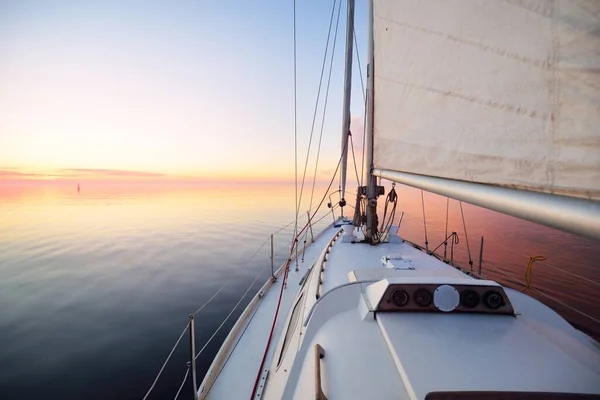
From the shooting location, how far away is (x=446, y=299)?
2441 mm

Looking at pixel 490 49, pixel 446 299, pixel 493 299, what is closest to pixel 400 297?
Answer: pixel 446 299

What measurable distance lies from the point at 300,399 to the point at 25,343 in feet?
32.5

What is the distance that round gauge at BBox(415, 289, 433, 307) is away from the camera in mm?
2455

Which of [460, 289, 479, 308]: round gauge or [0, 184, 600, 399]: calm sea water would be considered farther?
[0, 184, 600, 399]: calm sea water

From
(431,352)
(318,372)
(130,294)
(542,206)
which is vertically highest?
(542,206)

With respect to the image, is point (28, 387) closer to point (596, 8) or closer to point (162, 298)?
point (162, 298)

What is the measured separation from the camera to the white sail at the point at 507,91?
1.24 m

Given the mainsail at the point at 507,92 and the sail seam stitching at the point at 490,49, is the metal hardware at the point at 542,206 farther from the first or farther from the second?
the sail seam stitching at the point at 490,49

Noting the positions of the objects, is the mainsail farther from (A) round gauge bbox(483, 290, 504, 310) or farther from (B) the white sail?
(A) round gauge bbox(483, 290, 504, 310)

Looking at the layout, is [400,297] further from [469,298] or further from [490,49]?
[490,49]

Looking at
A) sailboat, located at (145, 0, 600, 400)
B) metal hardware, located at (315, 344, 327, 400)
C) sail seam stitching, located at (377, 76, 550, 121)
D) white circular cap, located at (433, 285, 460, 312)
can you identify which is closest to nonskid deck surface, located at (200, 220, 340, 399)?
sailboat, located at (145, 0, 600, 400)

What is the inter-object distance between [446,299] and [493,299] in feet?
1.46

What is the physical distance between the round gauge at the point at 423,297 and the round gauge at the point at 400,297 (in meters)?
0.10

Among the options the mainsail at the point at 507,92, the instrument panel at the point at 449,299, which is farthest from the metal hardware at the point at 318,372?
the mainsail at the point at 507,92
